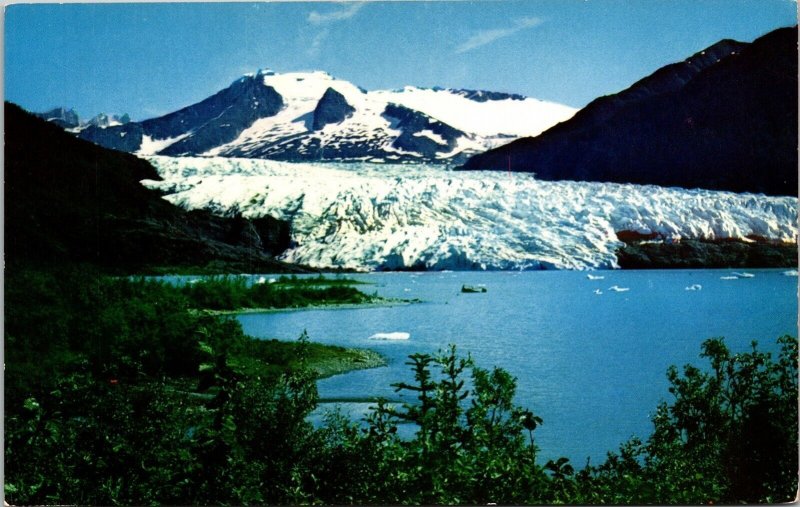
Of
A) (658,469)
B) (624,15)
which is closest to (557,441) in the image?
(658,469)

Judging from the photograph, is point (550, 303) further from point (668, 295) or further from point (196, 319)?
point (196, 319)

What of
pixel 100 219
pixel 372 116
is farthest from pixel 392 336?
pixel 100 219

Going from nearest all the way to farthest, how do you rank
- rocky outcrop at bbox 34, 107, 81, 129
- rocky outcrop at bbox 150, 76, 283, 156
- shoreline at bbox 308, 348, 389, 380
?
rocky outcrop at bbox 34, 107, 81, 129 < shoreline at bbox 308, 348, 389, 380 < rocky outcrop at bbox 150, 76, 283, 156

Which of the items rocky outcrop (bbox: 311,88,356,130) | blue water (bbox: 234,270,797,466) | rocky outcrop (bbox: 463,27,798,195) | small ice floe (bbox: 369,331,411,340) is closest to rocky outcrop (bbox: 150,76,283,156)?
rocky outcrop (bbox: 311,88,356,130)

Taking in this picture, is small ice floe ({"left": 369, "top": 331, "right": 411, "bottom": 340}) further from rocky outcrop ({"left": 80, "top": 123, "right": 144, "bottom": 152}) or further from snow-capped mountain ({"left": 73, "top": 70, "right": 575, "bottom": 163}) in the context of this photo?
rocky outcrop ({"left": 80, "top": 123, "right": 144, "bottom": 152})

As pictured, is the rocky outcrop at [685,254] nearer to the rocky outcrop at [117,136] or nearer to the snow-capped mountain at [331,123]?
the snow-capped mountain at [331,123]

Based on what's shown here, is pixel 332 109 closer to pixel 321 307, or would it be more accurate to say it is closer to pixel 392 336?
pixel 321 307
